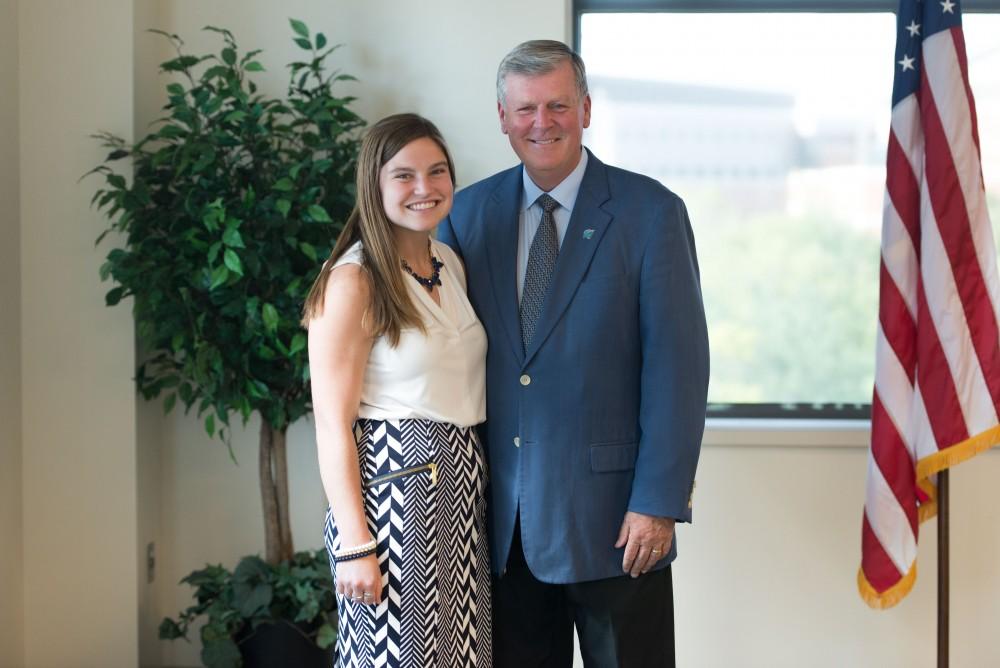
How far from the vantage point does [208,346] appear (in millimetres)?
2729

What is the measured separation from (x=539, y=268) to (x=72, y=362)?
171cm

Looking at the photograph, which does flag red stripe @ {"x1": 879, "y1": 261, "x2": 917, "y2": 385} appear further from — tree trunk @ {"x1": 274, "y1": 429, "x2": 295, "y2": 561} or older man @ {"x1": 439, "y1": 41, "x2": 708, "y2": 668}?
tree trunk @ {"x1": 274, "y1": 429, "x2": 295, "y2": 561}

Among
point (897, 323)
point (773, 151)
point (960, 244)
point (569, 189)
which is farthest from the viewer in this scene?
point (773, 151)

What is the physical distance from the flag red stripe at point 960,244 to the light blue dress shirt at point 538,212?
1043 millimetres

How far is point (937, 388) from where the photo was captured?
2613mm

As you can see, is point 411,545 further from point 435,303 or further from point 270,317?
point 270,317

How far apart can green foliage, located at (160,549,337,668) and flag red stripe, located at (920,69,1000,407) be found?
6.02 ft

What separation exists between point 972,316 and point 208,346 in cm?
195

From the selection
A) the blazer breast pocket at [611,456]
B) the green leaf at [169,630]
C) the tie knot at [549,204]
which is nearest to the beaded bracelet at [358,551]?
the blazer breast pocket at [611,456]

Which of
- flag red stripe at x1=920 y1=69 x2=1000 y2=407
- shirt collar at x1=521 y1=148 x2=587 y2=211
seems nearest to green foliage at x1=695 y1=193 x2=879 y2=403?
flag red stripe at x1=920 y1=69 x2=1000 y2=407

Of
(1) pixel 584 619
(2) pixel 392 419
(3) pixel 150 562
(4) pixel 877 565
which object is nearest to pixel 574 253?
(2) pixel 392 419

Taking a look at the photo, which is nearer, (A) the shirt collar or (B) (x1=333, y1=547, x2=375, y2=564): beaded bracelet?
(B) (x1=333, y1=547, x2=375, y2=564): beaded bracelet

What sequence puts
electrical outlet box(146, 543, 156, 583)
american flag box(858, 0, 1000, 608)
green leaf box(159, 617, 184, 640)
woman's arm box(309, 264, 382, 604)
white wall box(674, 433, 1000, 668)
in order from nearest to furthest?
woman's arm box(309, 264, 382, 604) < american flag box(858, 0, 1000, 608) < green leaf box(159, 617, 184, 640) < white wall box(674, 433, 1000, 668) < electrical outlet box(146, 543, 156, 583)

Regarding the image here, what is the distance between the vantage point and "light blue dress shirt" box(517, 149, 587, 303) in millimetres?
Result: 2025
